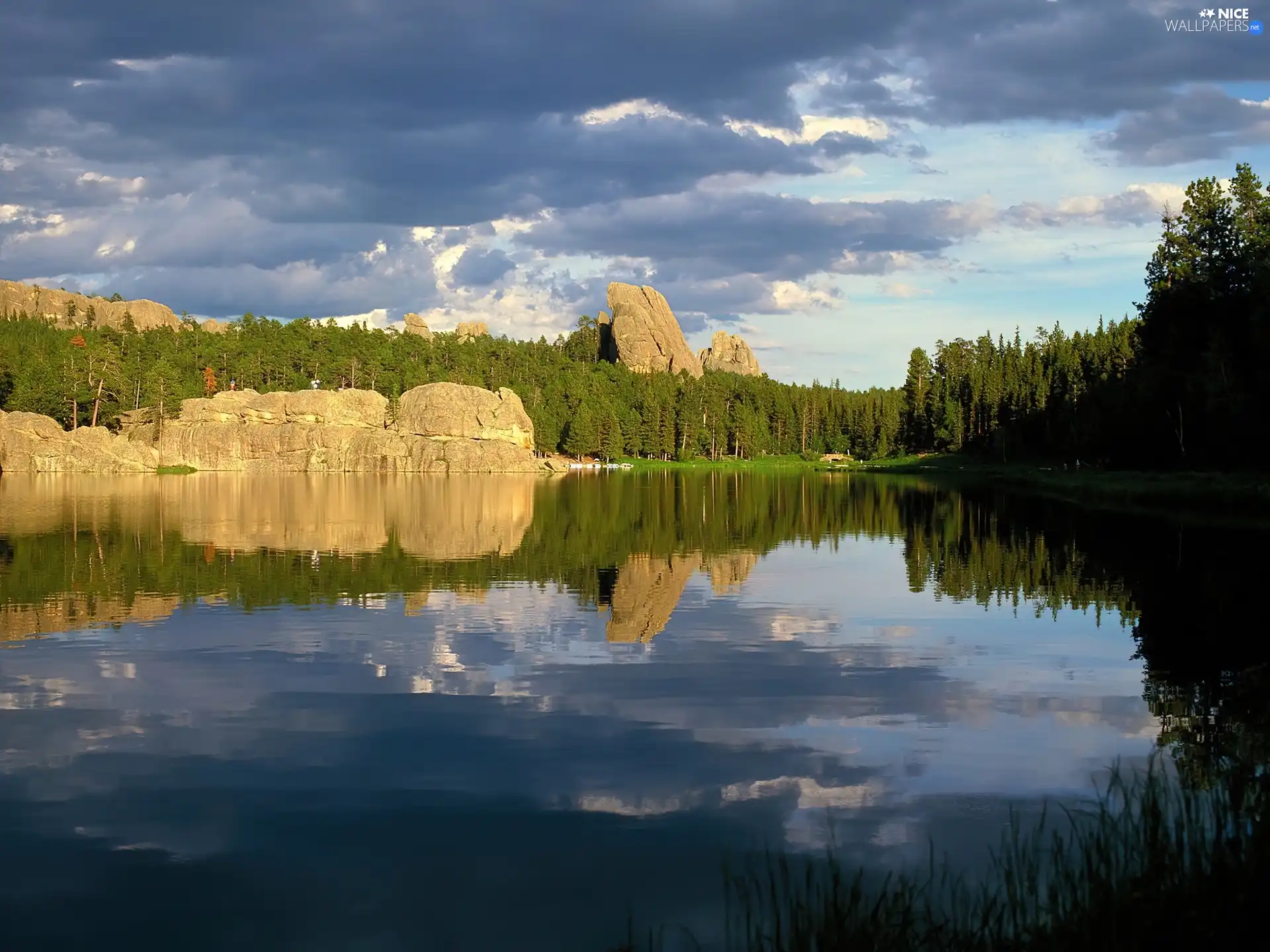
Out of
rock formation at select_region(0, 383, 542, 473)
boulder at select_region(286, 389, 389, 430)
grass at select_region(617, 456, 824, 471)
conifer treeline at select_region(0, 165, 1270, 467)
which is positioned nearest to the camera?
conifer treeline at select_region(0, 165, 1270, 467)

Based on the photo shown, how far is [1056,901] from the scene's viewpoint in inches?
324

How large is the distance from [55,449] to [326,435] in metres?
32.2

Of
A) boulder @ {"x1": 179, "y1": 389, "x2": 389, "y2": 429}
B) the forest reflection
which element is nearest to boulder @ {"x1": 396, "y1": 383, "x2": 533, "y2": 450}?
boulder @ {"x1": 179, "y1": 389, "x2": 389, "y2": 429}

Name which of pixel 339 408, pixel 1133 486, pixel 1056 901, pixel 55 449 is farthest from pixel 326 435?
pixel 1056 901

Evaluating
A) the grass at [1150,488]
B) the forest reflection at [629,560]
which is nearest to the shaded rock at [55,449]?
the forest reflection at [629,560]

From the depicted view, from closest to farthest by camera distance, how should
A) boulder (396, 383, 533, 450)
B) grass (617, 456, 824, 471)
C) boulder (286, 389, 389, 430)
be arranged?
boulder (286, 389, 389, 430) < boulder (396, 383, 533, 450) < grass (617, 456, 824, 471)

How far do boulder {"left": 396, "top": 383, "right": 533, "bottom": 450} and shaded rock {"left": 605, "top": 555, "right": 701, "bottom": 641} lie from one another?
369ft

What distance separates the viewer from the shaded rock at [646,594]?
24906 mm

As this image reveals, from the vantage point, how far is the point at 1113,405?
85.4 m

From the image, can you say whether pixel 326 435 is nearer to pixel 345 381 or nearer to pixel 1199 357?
pixel 345 381

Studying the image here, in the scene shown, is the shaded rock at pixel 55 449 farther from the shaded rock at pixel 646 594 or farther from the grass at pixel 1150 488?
the shaded rock at pixel 646 594

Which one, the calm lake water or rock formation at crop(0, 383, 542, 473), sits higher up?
rock formation at crop(0, 383, 542, 473)

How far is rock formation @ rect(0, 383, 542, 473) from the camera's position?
445 feet

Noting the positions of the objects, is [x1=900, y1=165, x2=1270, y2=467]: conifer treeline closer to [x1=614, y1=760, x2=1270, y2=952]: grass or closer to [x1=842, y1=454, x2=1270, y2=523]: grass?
[x1=842, y1=454, x2=1270, y2=523]: grass
